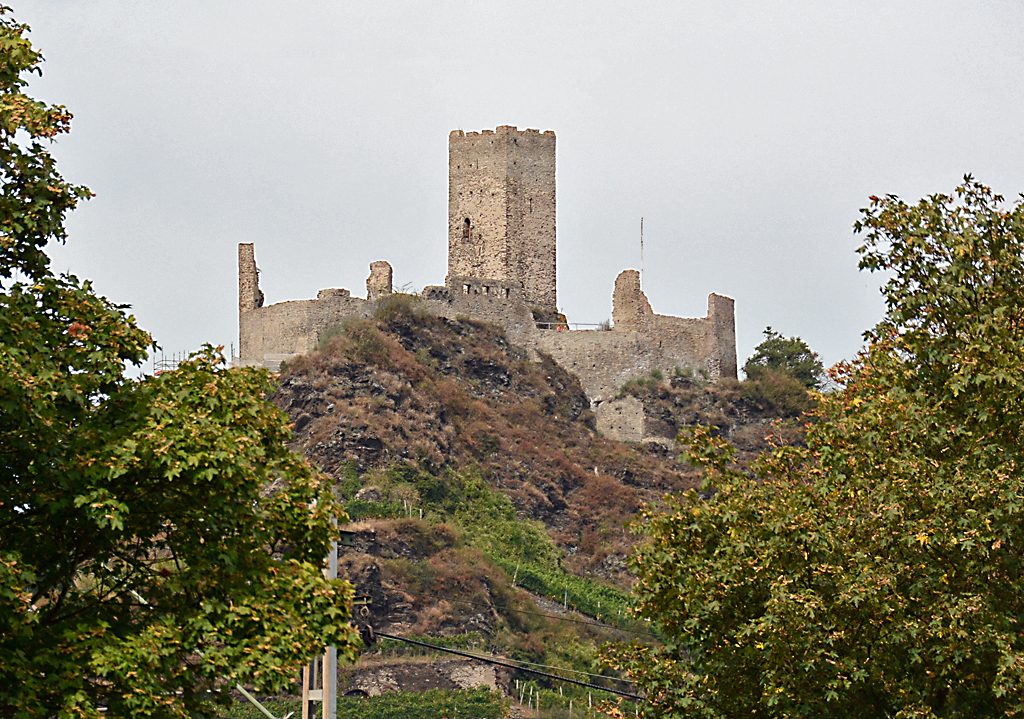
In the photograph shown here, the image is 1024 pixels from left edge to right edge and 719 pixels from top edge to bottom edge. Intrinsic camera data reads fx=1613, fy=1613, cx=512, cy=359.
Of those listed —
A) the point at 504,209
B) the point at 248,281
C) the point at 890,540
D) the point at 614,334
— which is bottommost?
the point at 890,540

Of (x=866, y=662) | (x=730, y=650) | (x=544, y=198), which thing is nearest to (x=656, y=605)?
(x=730, y=650)

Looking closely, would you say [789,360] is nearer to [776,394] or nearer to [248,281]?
[776,394]

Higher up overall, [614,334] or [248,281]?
[248,281]

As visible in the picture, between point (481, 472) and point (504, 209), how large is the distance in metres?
12.8

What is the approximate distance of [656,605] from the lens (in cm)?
2219

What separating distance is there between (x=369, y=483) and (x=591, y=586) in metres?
9.56

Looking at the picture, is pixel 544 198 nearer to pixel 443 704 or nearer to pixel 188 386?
pixel 443 704

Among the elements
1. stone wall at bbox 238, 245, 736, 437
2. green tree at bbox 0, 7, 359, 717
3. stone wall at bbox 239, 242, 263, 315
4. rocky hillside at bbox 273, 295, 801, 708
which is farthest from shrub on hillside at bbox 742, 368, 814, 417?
green tree at bbox 0, 7, 359, 717

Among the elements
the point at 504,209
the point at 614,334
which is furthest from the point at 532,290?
the point at 614,334

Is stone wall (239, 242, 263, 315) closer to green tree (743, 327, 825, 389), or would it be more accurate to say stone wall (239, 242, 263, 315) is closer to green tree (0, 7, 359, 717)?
green tree (743, 327, 825, 389)

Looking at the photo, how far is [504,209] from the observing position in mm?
72750

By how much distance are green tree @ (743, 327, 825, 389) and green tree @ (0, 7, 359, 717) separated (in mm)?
64051

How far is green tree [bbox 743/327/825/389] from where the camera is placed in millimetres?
79062

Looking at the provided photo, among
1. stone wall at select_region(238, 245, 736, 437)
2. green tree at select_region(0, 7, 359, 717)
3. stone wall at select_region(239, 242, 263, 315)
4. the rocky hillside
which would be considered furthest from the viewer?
stone wall at select_region(238, 245, 736, 437)
